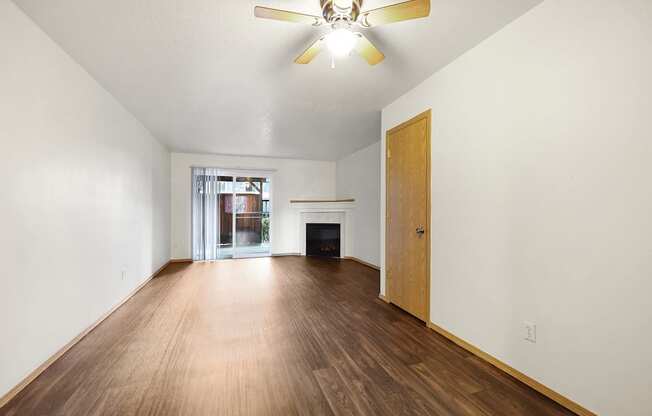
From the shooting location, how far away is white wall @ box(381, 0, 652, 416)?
1188mm

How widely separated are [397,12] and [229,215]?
5.46m

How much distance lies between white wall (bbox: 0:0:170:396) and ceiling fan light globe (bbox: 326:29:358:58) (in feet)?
6.01

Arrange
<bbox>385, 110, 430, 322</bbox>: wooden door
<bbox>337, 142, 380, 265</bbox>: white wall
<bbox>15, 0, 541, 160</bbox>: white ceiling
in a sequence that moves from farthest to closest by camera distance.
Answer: <bbox>337, 142, 380, 265</bbox>: white wall → <bbox>385, 110, 430, 322</bbox>: wooden door → <bbox>15, 0, 541, 160</bbox>: white ceiling

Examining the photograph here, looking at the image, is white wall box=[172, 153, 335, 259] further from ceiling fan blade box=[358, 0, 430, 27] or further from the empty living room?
ceiling fan blade box=[358, 0, 430, 27]

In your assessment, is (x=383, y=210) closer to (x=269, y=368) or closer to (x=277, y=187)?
(x=269, y=368)

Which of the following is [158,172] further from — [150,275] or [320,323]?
[320,323]

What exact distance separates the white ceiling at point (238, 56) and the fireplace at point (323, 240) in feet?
10.1

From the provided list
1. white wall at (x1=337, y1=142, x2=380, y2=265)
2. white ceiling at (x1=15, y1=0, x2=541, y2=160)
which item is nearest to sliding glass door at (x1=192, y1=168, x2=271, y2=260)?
white wall at (x1=337, y1=142, x2=380, y2=265)

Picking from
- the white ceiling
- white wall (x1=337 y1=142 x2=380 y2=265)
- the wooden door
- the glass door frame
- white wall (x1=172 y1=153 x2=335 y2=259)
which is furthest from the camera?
the glass door frame

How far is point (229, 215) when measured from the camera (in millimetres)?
5977

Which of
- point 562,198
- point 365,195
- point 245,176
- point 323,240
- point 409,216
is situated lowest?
point 323,240

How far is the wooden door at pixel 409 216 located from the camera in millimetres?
2473

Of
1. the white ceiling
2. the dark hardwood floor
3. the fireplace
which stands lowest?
the dark hardwood floor

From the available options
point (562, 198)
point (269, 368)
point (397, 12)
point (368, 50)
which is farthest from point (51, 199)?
point (562, 198)
